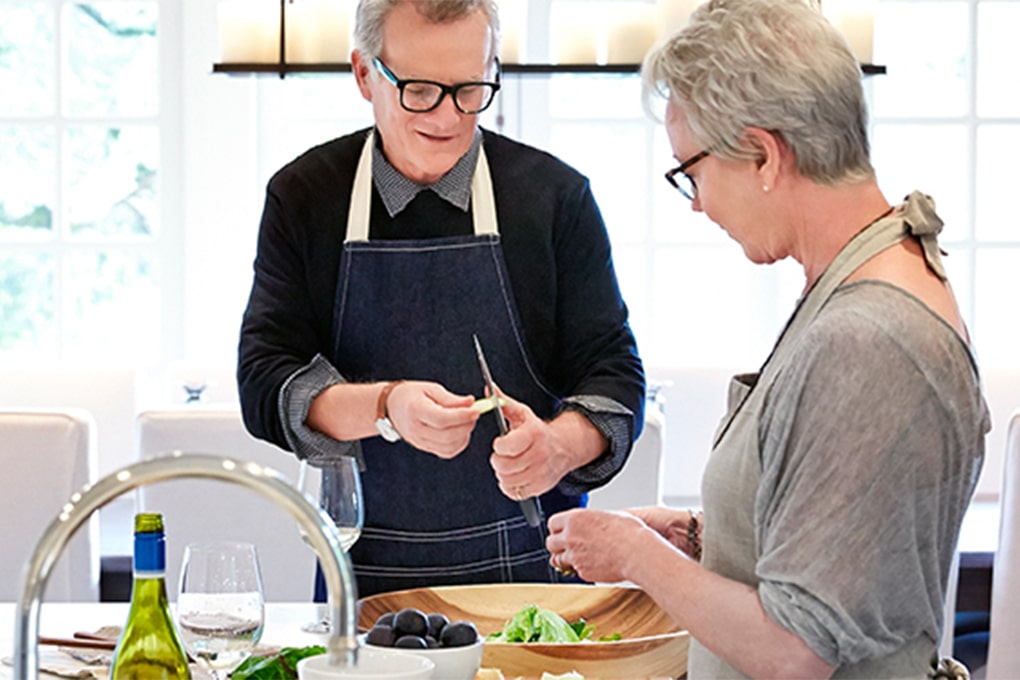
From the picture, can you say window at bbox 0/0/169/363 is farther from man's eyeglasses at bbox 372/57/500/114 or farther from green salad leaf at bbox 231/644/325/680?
green salad leaf at bbox 231/644/325/680

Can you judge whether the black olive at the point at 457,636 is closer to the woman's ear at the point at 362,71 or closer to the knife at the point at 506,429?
the knife at the point at 506,429

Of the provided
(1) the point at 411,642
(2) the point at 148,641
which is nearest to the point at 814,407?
(1) the point at 411,642

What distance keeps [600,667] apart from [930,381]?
49 cm

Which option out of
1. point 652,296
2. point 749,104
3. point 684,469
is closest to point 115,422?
point 684,469

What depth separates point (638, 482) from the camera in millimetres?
2891

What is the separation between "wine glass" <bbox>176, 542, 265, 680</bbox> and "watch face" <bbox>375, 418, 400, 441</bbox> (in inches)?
14.7

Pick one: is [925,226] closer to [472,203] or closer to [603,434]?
[603,434]

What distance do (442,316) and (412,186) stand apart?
0.19 metres

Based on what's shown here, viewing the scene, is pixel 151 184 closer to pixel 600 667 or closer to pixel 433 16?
pixel 433 16

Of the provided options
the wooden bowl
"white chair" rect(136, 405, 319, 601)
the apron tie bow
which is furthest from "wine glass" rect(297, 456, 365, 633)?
"white chair" rect(136, 405, 319, 601)

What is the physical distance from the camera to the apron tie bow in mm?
1315

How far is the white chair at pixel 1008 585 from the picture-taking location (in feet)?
8.32

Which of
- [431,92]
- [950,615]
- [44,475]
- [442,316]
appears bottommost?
[950,615]

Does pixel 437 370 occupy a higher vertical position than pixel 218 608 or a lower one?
higher
